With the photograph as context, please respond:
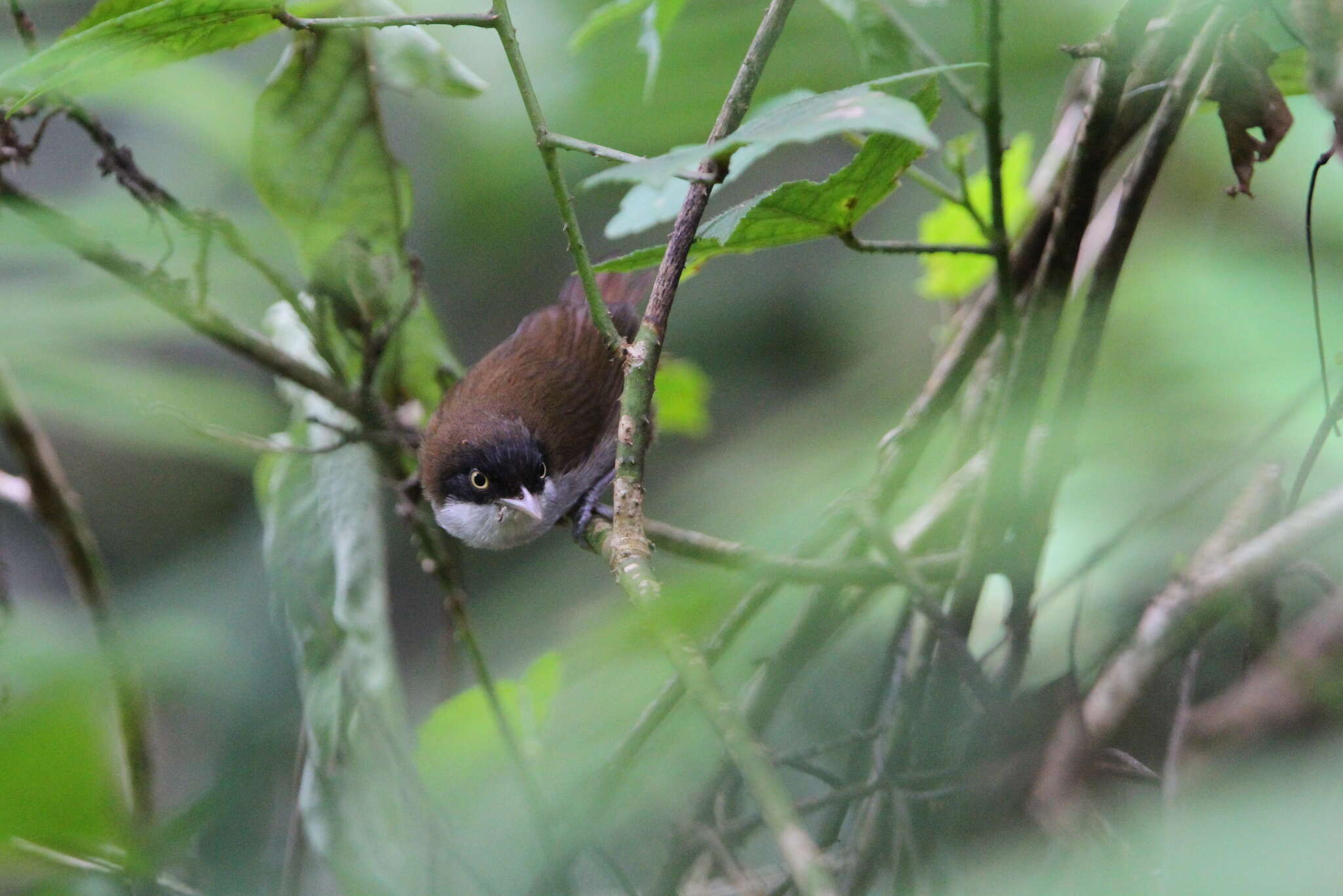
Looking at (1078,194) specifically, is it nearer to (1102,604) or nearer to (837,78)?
(1102,604)

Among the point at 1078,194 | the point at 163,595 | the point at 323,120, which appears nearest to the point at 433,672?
the point at 163,595

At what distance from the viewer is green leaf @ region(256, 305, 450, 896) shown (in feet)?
6.47

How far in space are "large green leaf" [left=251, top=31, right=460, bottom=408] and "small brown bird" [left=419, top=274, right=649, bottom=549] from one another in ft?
1.91

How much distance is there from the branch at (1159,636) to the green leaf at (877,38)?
2.91ft

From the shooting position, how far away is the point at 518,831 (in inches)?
84.0

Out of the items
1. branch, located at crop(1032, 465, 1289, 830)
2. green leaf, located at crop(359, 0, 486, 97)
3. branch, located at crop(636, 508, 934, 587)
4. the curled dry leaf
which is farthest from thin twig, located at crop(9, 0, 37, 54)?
branch, located at crop(1032, 465, 1289, 830)

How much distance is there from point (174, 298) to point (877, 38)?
1283mm

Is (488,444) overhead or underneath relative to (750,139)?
overhead

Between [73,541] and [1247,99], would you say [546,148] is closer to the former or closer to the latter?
[1247,99]

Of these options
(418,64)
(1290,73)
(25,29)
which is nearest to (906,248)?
(1290,73)

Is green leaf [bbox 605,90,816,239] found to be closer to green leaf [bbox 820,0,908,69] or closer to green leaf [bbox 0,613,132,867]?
green leaf [bbox 820,0,908,69]

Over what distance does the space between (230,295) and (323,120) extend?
1247mm

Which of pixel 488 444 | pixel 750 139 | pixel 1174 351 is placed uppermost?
pixel 488 444

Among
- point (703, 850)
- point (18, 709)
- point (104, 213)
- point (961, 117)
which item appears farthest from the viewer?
point (961, 117)
